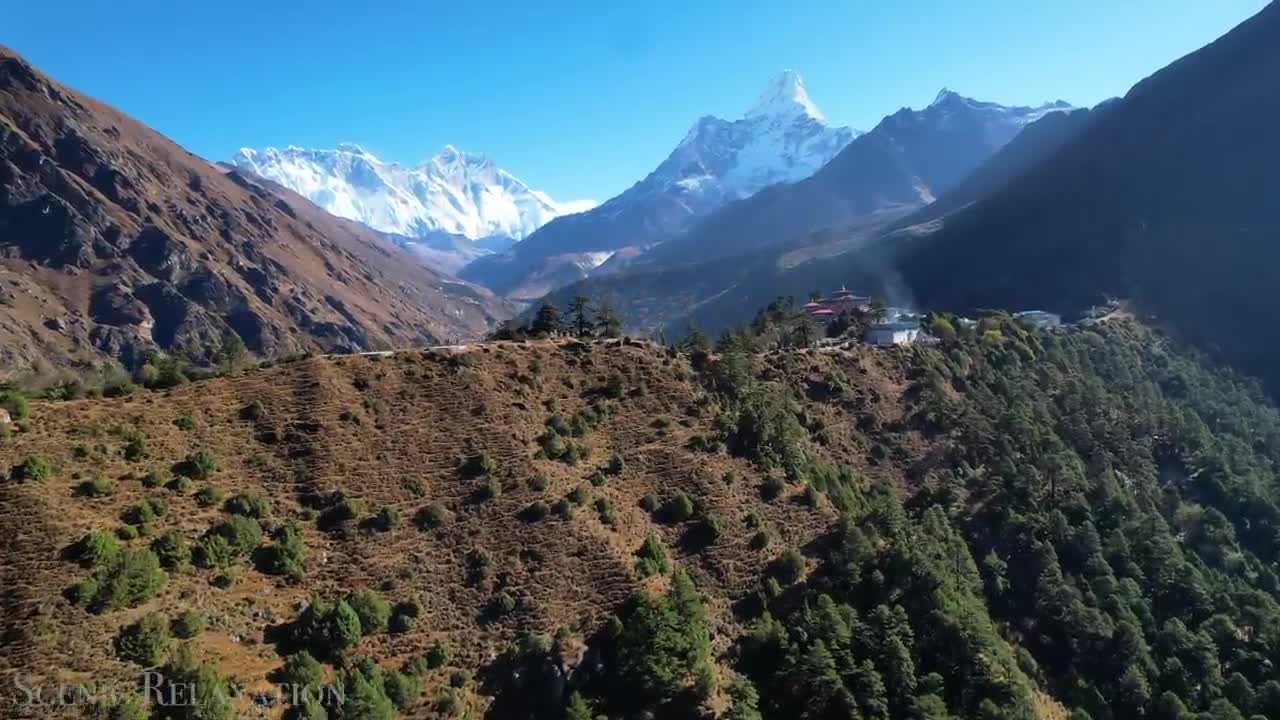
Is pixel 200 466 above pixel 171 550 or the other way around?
above

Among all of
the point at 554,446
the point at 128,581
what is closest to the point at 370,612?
the point at 128,581

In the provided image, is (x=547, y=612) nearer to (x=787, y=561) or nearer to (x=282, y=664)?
(x=282, y=664)

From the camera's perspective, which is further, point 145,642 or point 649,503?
point 649,503

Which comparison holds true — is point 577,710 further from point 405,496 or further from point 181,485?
point 181,485

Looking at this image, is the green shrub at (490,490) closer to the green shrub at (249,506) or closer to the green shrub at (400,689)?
the green shrub at (249,506)

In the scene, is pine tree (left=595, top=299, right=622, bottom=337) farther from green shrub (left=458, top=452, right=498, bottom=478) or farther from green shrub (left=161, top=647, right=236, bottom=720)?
green shrub (left=161, top=647, right=236, bottom=720)

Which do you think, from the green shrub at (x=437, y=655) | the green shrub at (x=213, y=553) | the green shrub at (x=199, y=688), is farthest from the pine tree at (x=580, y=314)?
the green shrub at (x=199, y=688)

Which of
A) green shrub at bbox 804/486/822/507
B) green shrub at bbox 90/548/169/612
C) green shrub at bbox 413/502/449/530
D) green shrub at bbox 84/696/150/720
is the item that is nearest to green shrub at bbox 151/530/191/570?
green shrub at bbox 90/548/169/612
